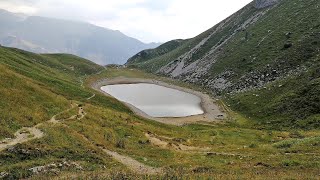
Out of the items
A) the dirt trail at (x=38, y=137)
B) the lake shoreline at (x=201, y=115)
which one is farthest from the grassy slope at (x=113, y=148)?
the lake shoreline at (x=201, y=115)

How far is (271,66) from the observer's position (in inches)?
4840

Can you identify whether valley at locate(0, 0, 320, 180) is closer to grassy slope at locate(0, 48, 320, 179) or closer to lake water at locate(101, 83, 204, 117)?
grassy slope at locate(0, 48, 320, 179)

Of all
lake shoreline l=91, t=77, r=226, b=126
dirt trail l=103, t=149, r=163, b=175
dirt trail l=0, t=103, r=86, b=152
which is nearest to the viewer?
dirt trail l=103, t=149, r=163, b=175

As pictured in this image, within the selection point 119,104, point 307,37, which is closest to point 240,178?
point 119,104

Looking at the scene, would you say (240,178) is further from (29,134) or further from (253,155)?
(29,134)

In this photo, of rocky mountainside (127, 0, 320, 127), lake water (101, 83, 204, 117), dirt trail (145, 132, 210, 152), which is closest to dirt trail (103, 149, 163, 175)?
dirt trail (145, 132, 210, 152)

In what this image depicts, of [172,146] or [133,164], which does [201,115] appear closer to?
[172,146]

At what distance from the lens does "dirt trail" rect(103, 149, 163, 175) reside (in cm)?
3414

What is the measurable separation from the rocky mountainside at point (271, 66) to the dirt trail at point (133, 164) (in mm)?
46038

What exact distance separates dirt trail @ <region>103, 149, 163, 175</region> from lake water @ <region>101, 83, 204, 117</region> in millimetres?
58210

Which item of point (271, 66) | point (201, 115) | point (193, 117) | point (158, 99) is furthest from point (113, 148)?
point (271, 66)

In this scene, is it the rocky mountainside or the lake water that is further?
the lake water

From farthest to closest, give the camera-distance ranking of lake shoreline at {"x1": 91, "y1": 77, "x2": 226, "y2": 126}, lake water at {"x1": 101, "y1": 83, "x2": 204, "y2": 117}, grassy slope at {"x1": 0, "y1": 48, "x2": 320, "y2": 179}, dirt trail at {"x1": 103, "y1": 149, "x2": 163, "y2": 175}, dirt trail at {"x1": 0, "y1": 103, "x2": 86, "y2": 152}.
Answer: lake water at {"x1": 101, "y1": 83, "x2": 204, "y2": 117} → lake shoreline at {"x1": 91, "y1": 77, "x2": 226, "y2": 126} → dirt trail at {"x1": 0, "y1": 103, "x2": 86, "y2": 152} → dirt trail at {"x1": 103, "y1": 149, "x2": 163, "y2": 175} → grassy slope at {"x1": 0, "y1": 48, "x2": 320, "y2": 179}

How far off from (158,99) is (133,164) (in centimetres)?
9098
